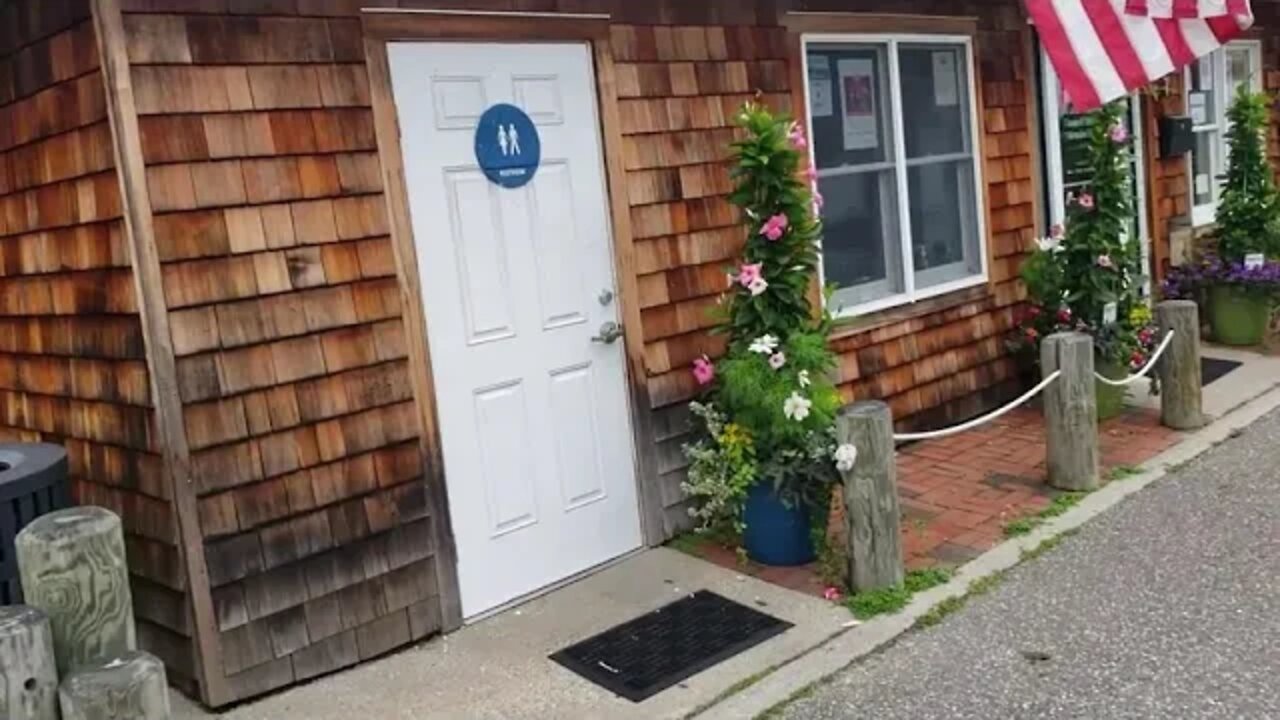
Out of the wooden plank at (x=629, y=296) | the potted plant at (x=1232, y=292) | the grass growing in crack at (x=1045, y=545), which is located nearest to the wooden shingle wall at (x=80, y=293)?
Result: the wooden plank at (x=629, y=296)

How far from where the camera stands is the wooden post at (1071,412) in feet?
17.7

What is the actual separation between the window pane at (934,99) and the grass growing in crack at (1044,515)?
79.5 inches

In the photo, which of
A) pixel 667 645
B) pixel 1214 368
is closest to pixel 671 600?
pixel 667 645

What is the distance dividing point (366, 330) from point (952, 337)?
368cm

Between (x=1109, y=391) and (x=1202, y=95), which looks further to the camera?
(x=1202, y=95)

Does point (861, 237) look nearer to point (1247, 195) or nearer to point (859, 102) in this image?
point (859, 102)

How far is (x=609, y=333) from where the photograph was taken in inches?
187

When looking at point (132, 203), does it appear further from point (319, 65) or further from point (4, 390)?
point (4, 390)

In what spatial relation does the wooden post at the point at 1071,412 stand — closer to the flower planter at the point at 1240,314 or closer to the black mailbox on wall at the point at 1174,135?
the flower planter at the point at 1240,314

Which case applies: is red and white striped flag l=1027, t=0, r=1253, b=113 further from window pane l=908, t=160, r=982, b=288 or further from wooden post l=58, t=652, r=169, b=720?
wooden post l=58, t=652, r=169, b=720

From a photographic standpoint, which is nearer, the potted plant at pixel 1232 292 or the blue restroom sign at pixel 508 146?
the blue restroom sign at pixel 508 146

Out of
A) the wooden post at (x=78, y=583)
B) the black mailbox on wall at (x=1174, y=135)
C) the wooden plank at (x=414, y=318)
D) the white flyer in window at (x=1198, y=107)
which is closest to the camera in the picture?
the wooden post at (x=78, y=583)

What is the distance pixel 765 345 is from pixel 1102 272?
278cm

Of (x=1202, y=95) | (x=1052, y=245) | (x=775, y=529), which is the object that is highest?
(x=1202, y=95)
